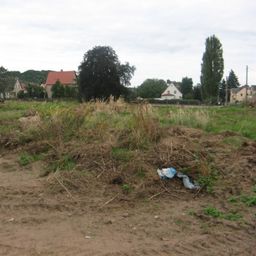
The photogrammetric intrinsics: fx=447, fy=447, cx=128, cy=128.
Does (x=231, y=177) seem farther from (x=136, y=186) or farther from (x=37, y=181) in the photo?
(x=37, y=181)

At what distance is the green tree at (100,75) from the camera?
57.0m

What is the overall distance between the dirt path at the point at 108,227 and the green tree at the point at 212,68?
234 feet

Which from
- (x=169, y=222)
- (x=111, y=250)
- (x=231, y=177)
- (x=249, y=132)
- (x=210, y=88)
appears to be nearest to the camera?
(x=111, y=250)

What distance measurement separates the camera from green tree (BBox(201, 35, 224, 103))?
257 ft

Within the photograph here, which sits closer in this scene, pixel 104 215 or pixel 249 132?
pixel 104 215

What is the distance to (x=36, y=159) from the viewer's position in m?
8.47

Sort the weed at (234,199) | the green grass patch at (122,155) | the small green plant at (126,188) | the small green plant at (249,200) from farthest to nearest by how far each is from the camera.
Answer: the green grass patch at (122,155), the small green plant at (126,188), the weed at (234,199), the small green plant at (249,200)

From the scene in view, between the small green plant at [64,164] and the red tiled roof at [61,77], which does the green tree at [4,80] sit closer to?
the red tiled roof at [61,77]

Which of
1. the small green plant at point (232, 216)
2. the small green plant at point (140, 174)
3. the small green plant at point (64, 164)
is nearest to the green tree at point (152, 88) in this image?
the small green plant at point (64, 164)

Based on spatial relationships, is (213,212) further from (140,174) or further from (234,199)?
(140,174)

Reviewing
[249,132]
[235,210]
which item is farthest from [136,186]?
[249,132]

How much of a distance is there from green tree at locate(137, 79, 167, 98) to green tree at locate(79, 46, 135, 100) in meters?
37.3

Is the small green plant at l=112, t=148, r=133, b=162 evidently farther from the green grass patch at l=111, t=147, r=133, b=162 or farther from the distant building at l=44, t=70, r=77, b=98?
the distant building at l=44, t=70, r=77, b=98

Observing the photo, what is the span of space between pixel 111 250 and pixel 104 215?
119 cm
